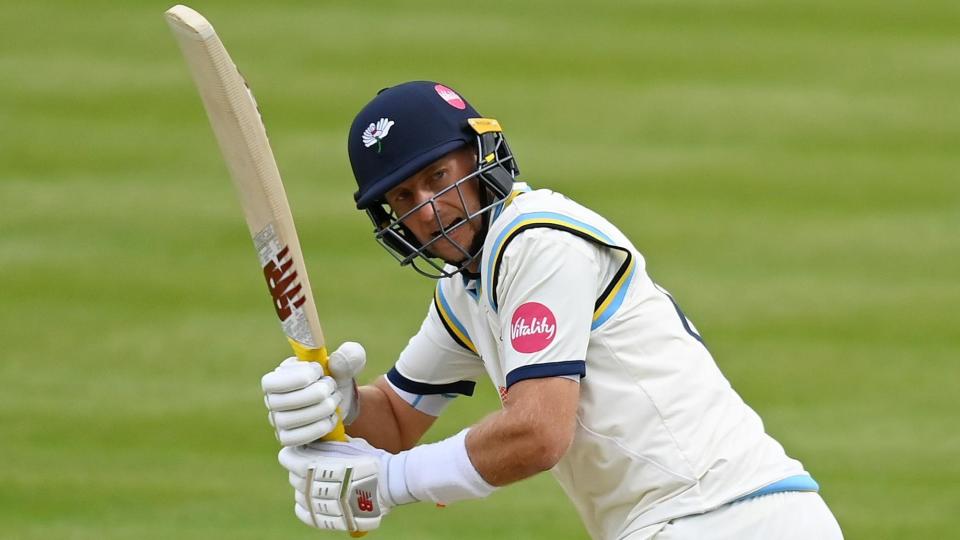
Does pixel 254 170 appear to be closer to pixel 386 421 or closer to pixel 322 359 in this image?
pixel 322 359

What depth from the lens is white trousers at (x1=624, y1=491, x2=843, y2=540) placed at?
10.1ft

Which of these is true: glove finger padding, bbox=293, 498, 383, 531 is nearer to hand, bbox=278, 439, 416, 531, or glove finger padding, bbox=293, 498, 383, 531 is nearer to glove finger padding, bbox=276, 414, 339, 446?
hand, bbox=278, 439, 416, 531

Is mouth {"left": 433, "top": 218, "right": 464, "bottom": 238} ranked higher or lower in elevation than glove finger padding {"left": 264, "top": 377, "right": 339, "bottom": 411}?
higher

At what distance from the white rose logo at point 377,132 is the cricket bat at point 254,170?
28 cm

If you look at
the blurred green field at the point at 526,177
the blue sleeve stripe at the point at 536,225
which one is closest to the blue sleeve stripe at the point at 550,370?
the blue sleeve stripe at the point at 536,225

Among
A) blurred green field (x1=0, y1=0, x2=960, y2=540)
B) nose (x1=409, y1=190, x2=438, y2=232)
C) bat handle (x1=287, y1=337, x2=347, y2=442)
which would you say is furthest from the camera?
blurred green field (x1=0, y1=0, x2=960, y2=540)

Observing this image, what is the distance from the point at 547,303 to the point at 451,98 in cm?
58

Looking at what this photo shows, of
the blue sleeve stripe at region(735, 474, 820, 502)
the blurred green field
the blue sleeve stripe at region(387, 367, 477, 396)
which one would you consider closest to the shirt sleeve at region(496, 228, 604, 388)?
the blue sleeve stripe at region(735, 474, 820, 502)

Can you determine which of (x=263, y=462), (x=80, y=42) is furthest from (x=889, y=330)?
(x=80, y=42)

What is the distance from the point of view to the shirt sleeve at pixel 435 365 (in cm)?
368

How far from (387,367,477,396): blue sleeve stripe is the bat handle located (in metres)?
0.34

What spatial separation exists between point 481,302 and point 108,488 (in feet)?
10.4

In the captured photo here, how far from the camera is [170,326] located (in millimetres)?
6758

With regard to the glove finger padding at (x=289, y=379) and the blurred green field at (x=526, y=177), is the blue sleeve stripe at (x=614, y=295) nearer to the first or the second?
the glove finger padding at (x=289, y=379)
